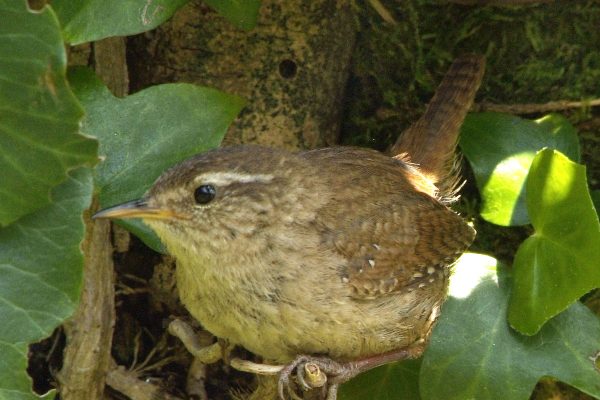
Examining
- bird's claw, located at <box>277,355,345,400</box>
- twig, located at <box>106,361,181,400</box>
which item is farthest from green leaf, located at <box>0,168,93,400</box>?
twig, located at <box>106,361,181,400</box>

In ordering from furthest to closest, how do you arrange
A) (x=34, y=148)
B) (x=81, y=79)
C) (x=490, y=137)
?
(x=490, y=137) < (x=81, y=79) < (x=34, y=148)

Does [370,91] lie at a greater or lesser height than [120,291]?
greater

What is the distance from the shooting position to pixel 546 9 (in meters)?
3.05

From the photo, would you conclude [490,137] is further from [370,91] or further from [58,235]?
[58,235]

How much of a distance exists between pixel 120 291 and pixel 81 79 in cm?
87

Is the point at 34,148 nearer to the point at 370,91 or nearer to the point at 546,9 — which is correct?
the point at 370,91

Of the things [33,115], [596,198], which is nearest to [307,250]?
[33,115]

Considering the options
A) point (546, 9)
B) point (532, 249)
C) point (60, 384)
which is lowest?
point (60, 384)

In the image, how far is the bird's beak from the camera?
7.73 ft

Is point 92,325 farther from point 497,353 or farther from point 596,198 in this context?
point 596,198

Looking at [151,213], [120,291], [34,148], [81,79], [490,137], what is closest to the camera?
[34,148]

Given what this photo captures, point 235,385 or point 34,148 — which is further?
point 235,385

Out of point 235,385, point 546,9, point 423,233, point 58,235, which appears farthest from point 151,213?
point 546,9

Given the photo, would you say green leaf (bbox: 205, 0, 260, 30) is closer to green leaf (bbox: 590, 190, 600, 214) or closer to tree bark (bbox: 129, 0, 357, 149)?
tree bark (bbox: 129, 0, 357, 149)
